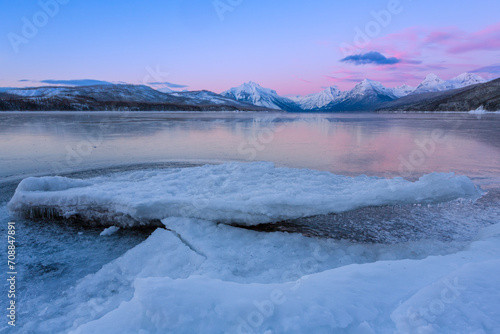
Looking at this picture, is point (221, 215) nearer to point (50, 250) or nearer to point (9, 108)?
point (50, 250)

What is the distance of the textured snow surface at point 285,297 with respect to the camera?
241cm

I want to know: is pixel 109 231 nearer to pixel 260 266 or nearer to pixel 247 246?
pixel 247 246

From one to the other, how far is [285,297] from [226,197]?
3.64 meters

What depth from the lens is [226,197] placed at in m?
6.22

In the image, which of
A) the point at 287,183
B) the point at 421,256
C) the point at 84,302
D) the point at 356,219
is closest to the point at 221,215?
the point at 287,183

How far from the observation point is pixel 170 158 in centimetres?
1316

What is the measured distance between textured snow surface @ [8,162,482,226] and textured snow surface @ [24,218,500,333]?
49.8 inches

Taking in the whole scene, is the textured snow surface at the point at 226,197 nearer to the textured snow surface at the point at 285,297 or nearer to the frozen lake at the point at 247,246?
the frozen lake at the point at 247,246

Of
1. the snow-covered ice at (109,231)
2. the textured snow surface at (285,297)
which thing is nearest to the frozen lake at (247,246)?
the textured snow surface at (285,297)

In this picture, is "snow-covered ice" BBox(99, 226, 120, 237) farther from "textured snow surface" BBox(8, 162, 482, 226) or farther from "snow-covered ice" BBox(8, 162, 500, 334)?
"textured snow surface" BBox(8, 162, 482, 226)

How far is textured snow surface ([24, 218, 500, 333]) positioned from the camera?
2406mm

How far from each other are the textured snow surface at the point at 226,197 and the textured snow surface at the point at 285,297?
1265mm

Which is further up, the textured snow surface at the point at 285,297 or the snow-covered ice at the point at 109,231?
the textured snow surface at the point at 285,297

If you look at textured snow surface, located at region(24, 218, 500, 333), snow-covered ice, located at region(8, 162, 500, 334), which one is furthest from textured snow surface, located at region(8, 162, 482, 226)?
→ textured snow surface, located at region(24, 218, 500, 333)
